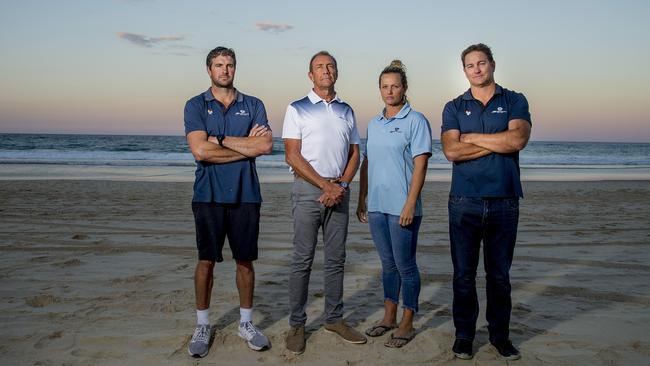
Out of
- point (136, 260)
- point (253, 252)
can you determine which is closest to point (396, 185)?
point (253, 252)

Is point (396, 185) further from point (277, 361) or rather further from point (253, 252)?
point (277, 361)

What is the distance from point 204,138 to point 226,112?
0.89ft

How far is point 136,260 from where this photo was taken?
6953 millimetres

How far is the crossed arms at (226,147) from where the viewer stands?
13.2ft

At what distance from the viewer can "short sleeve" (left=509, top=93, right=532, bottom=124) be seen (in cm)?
382

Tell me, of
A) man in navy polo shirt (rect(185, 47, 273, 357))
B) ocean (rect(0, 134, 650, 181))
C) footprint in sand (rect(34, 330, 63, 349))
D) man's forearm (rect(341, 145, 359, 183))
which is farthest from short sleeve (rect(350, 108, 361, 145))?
ocean (rect(0, 134, 650, 181))

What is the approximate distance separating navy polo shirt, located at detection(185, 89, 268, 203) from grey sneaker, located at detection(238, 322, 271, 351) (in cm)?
97

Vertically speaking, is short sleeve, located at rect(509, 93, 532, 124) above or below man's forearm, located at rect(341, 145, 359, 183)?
above

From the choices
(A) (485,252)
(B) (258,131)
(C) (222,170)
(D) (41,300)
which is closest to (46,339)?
(D) (41,300)

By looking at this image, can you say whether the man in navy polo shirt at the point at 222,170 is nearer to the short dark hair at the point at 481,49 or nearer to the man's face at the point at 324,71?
the man's face at the point at 324,71

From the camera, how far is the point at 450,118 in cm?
401

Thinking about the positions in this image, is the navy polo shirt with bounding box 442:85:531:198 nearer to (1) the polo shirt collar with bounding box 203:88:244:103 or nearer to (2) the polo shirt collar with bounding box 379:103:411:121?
(2) the polo shirt collar with bounding box 379:103:411:121

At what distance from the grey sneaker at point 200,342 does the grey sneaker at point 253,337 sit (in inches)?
10.2

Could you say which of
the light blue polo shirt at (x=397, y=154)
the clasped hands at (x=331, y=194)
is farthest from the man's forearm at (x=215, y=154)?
the light blue polo shirt at (x=397, y=154)
